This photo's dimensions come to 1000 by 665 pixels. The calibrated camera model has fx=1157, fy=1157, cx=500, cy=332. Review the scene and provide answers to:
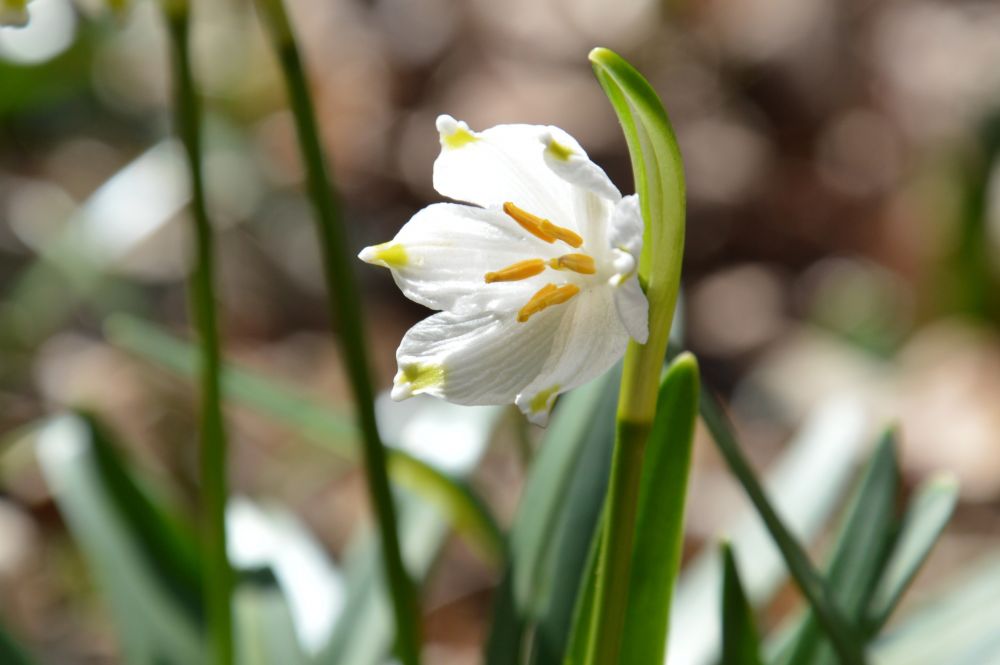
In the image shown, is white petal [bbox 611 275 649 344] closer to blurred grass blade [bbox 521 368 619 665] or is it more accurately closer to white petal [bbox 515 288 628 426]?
white petal [bbox 515 288 628 426]

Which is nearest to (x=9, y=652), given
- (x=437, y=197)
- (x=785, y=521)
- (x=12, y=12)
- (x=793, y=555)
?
(x=12, y=12)

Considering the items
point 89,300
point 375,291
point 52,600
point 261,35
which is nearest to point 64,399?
point 89,300

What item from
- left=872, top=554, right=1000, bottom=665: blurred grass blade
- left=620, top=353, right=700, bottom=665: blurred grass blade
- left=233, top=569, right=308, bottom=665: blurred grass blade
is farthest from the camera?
left=233, top=569, right=308, bottom=665: blurred grass blade

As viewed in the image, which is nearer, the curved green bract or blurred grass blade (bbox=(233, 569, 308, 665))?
the curved green bract

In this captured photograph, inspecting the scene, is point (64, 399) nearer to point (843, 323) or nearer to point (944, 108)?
point (843, 323)

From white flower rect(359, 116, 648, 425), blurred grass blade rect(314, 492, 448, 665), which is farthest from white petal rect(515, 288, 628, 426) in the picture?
blurred grass blade rect(314, 492, 448, 665)

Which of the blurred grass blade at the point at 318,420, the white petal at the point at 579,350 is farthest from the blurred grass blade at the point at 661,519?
the blurred grass blade at the point at 318,420

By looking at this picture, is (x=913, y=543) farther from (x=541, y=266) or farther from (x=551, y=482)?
(x=541, y=266)

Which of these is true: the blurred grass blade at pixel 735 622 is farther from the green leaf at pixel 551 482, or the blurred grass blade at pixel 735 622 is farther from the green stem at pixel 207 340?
the green stem at pixel 207 340
